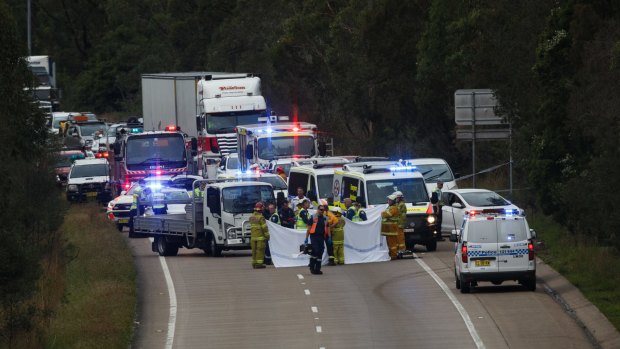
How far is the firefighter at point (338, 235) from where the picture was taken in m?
32.0

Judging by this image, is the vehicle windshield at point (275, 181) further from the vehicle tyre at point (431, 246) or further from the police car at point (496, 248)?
the police car at point (496, 248)

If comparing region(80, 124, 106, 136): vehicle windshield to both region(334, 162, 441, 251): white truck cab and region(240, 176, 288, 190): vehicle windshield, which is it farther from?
region(334, 162, 441, 251): white truck cab

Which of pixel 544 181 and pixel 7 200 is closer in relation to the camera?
pixel 7 200

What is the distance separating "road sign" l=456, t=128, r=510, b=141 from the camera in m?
41.6

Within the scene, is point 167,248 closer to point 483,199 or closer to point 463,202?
point 463,202

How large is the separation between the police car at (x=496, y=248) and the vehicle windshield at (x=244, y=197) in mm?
8597

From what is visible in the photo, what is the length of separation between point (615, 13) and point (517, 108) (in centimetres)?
908

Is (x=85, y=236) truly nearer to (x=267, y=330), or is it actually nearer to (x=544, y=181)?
(x=544, y=181)

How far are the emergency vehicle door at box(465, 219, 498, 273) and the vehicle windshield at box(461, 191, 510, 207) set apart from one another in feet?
29.6

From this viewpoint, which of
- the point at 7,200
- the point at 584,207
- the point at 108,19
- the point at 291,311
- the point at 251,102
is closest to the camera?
the point at 7,200

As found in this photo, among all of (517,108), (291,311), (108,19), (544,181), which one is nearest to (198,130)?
(517,108)

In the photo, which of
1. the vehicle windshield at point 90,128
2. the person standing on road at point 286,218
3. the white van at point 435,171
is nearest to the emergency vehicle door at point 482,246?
the person standing on road at point 286,218

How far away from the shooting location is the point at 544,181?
36219 millimetres

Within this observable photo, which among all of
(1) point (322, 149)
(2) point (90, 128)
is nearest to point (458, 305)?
(1) point (322, 149)
